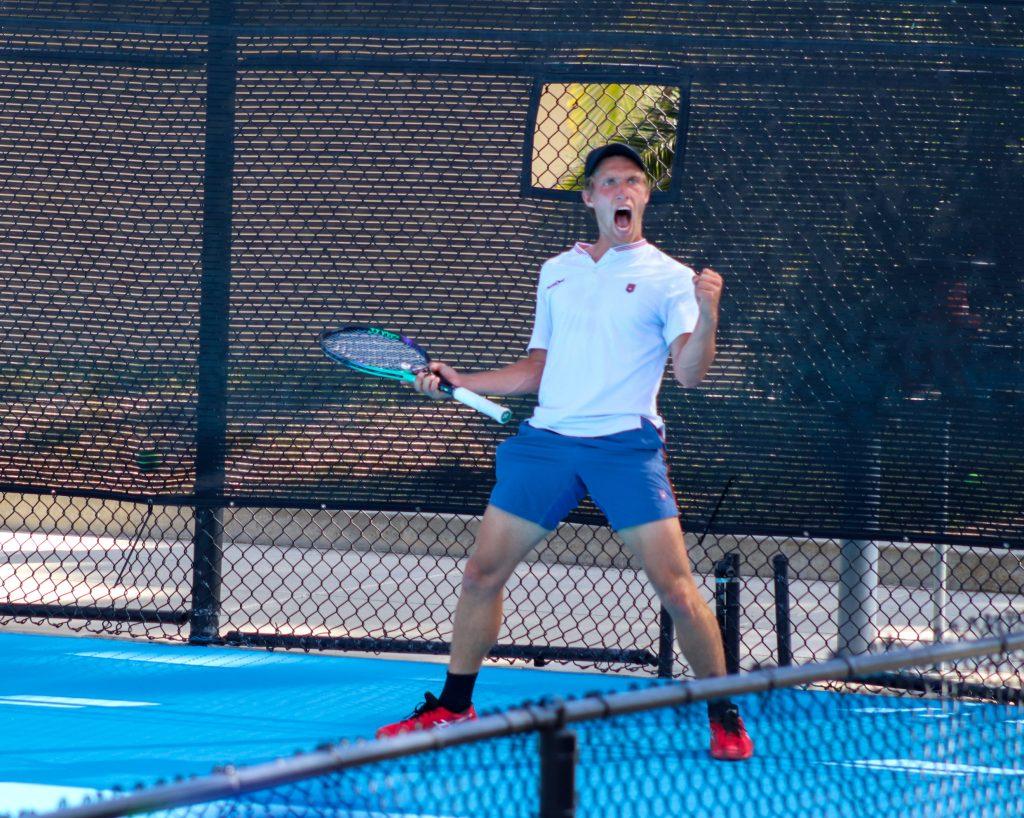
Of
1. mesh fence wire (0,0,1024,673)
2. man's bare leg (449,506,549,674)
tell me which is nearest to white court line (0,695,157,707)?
mesh fence wire (0,0,1024,673)

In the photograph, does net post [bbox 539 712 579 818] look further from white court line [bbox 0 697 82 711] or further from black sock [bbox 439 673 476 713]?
white court line [bbox 0 697 82 711]

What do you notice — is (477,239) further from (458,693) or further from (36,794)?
(36,794)

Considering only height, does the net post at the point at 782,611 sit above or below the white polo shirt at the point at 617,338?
below

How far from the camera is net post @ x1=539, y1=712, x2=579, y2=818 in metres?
1.69

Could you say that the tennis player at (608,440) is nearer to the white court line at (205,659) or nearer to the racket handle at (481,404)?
the racket handle at (481,404)

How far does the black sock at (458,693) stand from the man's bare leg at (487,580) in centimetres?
2

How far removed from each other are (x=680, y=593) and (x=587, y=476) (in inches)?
15.4

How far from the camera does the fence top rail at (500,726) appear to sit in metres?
1.44

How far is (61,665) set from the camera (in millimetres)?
4902

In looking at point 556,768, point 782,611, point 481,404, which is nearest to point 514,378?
point 481,404

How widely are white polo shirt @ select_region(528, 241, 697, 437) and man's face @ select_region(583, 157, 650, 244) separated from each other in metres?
0.06

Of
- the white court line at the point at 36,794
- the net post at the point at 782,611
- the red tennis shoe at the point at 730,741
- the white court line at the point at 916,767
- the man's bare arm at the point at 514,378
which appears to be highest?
the man's bare arm at the point at 514,378

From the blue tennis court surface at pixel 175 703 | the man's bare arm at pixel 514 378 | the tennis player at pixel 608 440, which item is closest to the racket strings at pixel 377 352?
the man's bare arm at pixel 514 378

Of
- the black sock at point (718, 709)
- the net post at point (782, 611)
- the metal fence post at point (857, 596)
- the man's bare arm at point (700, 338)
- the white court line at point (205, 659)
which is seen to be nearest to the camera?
the man's bare arm at point (700, 338)
